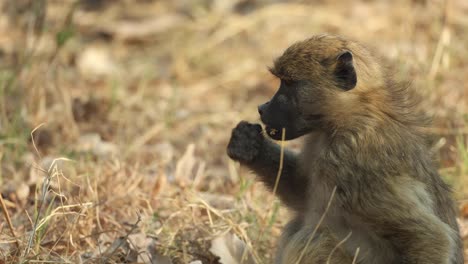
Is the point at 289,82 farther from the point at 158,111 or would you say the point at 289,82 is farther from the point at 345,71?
the point at 158,111

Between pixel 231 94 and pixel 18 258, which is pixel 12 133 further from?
pixel 231 94

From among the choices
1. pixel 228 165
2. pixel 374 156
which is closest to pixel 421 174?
pixel 374 156

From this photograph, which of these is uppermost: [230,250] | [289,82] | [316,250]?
[289,82]

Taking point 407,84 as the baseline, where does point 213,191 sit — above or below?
below

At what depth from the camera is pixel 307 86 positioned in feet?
14.8

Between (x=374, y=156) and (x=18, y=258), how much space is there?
1.74 meters

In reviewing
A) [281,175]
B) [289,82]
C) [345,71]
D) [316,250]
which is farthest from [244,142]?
[316,250]

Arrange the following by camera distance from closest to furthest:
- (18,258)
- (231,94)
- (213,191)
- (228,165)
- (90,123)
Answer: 1. (18,258)
2. (213,191)
3. (228,165)
4. (90,123)
5. (231,94)

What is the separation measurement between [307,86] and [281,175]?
0.59 m

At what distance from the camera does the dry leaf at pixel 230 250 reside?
4.73 metres

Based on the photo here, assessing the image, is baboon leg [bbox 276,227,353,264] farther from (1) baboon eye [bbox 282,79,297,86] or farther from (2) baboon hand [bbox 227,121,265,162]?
(1) baboon eye [bbox 282,79,297,86]

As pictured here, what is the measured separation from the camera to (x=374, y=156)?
422cm

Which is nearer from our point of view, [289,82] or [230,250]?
[289,82]

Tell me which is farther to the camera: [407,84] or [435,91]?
[435,91]
